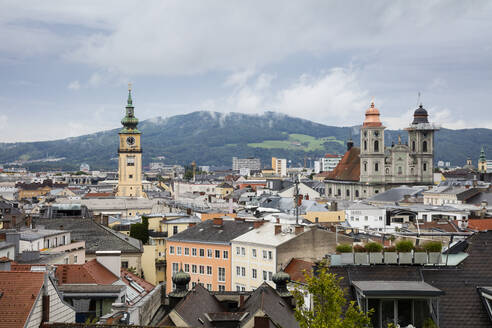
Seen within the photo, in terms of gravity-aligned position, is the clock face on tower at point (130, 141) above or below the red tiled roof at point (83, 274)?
above

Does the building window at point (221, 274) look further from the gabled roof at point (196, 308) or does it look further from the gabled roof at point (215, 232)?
the gabled roof at point (196, 308)

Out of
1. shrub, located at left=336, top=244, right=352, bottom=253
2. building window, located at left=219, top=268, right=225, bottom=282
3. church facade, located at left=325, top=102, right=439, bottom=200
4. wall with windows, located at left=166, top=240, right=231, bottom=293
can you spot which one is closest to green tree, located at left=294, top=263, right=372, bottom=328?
shrub, located at left=336, top=244, right=352, bottom=253

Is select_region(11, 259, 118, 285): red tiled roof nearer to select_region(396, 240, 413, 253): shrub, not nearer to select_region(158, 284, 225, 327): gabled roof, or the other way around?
select_region(158, 284, 225, 327): gabled roof

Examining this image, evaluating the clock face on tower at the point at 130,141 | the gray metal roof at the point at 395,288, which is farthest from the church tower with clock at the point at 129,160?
the gray metal roof at the point at 395,288

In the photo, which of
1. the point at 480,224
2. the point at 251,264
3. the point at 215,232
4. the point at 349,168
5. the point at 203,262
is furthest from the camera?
the point at 349,168

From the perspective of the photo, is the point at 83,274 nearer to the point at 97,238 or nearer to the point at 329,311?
the point at 329,311

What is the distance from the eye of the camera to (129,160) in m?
162

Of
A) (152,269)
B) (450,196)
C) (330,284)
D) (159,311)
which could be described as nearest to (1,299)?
(330,284)

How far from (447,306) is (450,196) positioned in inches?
3338

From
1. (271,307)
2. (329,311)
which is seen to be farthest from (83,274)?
(329,311)

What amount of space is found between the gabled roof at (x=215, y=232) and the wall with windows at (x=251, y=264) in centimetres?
179

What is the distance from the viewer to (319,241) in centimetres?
4453

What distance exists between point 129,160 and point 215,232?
111 metres

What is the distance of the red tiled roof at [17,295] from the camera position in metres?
16.1
